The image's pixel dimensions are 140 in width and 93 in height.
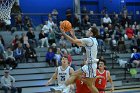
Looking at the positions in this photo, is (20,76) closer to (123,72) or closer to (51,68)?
(51,68)

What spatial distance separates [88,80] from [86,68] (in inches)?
14.7

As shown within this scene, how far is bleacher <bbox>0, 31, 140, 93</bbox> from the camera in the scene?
15273mm

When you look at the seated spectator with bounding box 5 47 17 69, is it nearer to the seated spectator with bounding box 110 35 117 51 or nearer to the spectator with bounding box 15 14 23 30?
the spectator with bounding box 15 14 23 30

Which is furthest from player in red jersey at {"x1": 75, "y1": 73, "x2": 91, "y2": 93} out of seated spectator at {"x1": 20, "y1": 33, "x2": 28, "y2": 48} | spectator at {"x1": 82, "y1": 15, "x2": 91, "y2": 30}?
spectator at {"x1": 82, "y1": 15, "x2": 91, "y2": 30}

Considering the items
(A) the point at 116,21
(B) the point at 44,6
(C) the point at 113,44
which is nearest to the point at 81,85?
(C) the point at 113,44

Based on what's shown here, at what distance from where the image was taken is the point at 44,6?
78.4 feet

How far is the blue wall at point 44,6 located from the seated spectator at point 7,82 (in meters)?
8.60

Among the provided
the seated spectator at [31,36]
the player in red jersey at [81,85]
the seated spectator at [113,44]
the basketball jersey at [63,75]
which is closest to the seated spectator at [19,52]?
the seated spectator at [31,36]

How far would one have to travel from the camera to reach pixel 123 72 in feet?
62.4

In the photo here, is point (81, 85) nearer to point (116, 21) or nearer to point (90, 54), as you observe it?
point (90, 54)

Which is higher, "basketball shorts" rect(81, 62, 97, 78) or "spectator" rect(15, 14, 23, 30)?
"spectator" rect(15, 14, 23, 30)

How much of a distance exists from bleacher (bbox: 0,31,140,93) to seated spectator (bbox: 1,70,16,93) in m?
0.64

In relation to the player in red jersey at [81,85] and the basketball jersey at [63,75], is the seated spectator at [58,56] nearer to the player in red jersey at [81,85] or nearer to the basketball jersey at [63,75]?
the basketball jersey at [63,75]

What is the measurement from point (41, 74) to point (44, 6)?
28.2 feet
